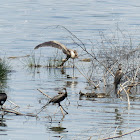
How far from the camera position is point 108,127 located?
36.4 ft

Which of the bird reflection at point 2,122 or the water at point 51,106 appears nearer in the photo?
the water at point 51,106

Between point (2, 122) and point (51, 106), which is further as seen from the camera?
point (51, 106)

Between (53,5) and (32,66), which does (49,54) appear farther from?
(53,5)

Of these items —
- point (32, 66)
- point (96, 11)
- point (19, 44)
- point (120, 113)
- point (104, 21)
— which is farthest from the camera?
point (96, 11)

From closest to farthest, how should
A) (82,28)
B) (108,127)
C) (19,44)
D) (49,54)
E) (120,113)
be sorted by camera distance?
(108,127), (120,113), (49,54), (19,44), (82,28)

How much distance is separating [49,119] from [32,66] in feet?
28.6

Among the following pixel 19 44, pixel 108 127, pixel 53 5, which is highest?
pixel 53 5

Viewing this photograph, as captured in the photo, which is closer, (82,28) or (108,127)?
(108,127)

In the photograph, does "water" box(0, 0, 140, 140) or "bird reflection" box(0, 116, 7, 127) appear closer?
"water" box(0, 0, 140, 140)

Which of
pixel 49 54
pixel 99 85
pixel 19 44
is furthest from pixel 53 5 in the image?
pixel 99 85

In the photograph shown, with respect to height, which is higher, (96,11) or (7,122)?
(96,11)

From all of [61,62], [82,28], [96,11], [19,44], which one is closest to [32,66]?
[61,62]

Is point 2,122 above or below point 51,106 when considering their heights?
below

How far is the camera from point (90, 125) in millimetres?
11250
